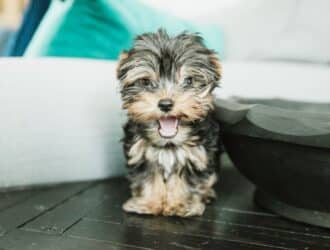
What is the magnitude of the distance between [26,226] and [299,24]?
1.30 meters

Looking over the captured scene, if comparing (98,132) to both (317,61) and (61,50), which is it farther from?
(317,61)

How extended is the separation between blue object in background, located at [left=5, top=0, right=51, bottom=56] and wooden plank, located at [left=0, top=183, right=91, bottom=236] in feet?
1.75

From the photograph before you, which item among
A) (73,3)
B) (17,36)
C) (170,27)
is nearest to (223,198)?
(170,27)

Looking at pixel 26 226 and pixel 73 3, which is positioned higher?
pixel 73 3

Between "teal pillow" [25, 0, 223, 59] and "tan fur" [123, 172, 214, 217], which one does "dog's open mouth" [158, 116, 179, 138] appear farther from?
"teal pillow" [25, 0, 223, 59]

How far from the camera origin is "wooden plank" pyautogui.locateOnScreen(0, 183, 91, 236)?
4.02ft

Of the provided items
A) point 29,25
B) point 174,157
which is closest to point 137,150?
point 174,157

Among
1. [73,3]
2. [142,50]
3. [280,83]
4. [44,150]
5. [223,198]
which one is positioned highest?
[73,3]

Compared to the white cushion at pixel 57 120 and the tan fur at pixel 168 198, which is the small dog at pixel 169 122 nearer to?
the tan fur at pixel 168 198

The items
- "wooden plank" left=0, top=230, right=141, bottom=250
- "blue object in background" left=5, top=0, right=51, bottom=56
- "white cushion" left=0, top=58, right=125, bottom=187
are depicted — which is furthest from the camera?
"blue object in background" left=5, top=0, right=51, bottom=56

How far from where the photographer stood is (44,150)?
1.48 m

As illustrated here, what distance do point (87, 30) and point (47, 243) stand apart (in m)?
0.72

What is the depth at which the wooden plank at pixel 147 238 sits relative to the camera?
1106 mm

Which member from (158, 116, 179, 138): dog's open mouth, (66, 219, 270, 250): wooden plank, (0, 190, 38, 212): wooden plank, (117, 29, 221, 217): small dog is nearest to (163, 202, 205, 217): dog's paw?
(117, 29, 221, 217): small dog
